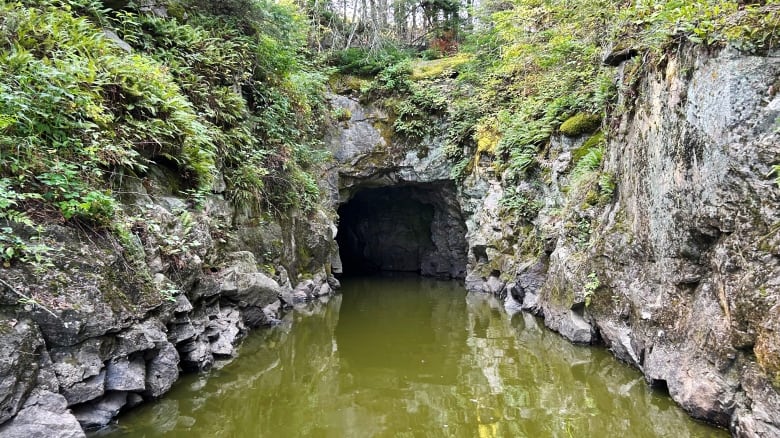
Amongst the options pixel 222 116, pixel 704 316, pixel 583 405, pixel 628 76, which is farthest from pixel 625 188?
pixel 222 116

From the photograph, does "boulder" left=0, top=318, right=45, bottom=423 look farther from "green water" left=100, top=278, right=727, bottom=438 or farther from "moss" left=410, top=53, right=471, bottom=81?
"moss" left=410, top=53, right=471, bottom=81

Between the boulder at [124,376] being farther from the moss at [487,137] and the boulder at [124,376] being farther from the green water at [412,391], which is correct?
the moss at [487,137]

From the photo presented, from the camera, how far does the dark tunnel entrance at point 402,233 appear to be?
60.1ft

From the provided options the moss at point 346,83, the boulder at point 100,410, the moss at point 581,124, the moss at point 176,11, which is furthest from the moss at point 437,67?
the boulder at point 100,410

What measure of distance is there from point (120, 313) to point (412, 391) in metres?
3.14

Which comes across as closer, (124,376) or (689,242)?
(124,376)

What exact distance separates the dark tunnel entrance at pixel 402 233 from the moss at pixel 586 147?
7.62 meters

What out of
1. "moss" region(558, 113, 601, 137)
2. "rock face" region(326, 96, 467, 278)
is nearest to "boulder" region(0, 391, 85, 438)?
"moss" region(558, 113, 601, 137)

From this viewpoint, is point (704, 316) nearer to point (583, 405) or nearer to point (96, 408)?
point (583, 405)

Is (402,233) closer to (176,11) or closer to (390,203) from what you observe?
(390,203)

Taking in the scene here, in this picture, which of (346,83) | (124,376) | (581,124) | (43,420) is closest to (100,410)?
(124,376)

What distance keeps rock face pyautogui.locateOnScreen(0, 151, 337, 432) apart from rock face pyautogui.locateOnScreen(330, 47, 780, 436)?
5.17 meters

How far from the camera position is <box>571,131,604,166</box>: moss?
360 inches

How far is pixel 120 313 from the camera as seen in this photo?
4.02 m
